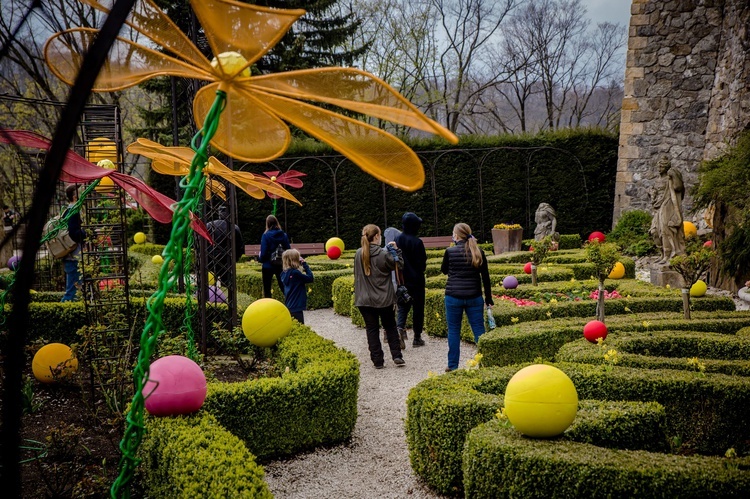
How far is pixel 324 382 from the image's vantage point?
503 centimetres

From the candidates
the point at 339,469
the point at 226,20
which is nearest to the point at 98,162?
the point at 339,469

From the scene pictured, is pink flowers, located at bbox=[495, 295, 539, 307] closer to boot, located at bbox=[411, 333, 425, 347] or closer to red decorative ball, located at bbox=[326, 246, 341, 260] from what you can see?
boot, located at bbox=[411, 333, 425, 347]

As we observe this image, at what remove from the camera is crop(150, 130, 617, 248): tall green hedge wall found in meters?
19.0

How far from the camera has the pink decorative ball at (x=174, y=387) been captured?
12.5 ft

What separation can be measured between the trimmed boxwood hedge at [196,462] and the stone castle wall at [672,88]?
49.7 ft

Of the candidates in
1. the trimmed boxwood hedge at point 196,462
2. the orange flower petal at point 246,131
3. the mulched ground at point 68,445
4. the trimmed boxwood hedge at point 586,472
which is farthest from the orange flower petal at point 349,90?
the mulched ground at point 68,445

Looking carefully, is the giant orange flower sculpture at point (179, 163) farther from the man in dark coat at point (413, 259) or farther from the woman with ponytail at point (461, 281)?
the man in dark coat at point (413, 259)

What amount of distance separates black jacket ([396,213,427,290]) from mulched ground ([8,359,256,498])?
8.79ft

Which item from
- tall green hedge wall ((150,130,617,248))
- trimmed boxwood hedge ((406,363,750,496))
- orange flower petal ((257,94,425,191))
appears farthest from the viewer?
tall green hedge wall ((150,130,617,248))

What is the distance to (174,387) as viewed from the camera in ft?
12.9

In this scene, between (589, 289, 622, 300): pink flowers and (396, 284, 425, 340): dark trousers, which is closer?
(396, 284, 425, 340): dark trousers

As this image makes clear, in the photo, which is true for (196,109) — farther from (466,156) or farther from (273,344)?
(466,156)

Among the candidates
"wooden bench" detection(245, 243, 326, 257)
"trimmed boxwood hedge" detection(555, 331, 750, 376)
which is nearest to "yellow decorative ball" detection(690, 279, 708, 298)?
"trimmed boxwood hedge" detection(555, 331, 750, 376)

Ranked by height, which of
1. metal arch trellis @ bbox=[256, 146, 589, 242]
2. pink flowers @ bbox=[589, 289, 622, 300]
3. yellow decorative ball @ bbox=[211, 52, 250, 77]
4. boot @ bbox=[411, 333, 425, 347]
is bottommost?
boot @ bbox=[411, 333, 425, 347]
